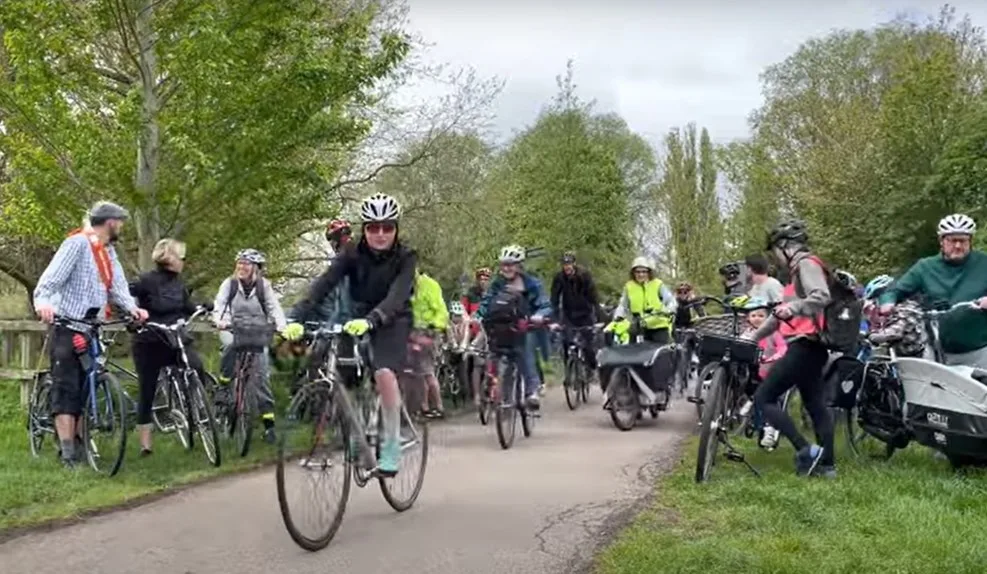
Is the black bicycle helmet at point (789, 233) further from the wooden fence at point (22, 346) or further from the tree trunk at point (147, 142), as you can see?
the tree trunk at point (147, 142)

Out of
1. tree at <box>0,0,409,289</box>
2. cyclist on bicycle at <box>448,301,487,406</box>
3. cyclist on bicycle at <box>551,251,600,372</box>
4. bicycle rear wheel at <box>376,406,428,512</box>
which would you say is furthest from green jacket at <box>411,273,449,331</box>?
bicycle rear wheel at <box>376,406,428,512</box>

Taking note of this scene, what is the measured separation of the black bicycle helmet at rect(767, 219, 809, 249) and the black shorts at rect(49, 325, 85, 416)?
5421mm

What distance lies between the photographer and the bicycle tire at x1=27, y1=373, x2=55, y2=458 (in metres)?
8.88

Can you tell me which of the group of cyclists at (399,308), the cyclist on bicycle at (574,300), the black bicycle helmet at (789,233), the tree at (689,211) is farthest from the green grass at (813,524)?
the tree at (689,211)

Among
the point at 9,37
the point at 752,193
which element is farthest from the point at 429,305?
the point at 752,193

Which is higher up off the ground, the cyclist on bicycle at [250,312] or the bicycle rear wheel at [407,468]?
the cyclist on bicycle at [250,312]

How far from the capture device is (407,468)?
699 cm

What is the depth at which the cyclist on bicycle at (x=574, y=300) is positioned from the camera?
1453 centimetres

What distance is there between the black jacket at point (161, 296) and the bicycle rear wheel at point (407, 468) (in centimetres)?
305

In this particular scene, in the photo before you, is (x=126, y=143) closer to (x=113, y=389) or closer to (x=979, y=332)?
(x=113, y=389)

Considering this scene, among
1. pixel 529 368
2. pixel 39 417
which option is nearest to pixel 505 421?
pixel 529 368

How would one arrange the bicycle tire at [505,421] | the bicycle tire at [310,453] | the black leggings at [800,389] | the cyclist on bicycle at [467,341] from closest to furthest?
1. the bicycle tire at [310,453]
2. the black leggings at [800,389]
3. the bicycle tire at [505,421]
4. the cyclist on bicycle at [467,341]

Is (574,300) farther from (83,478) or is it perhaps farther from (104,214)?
(83,478)

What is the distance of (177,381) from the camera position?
348 inches
